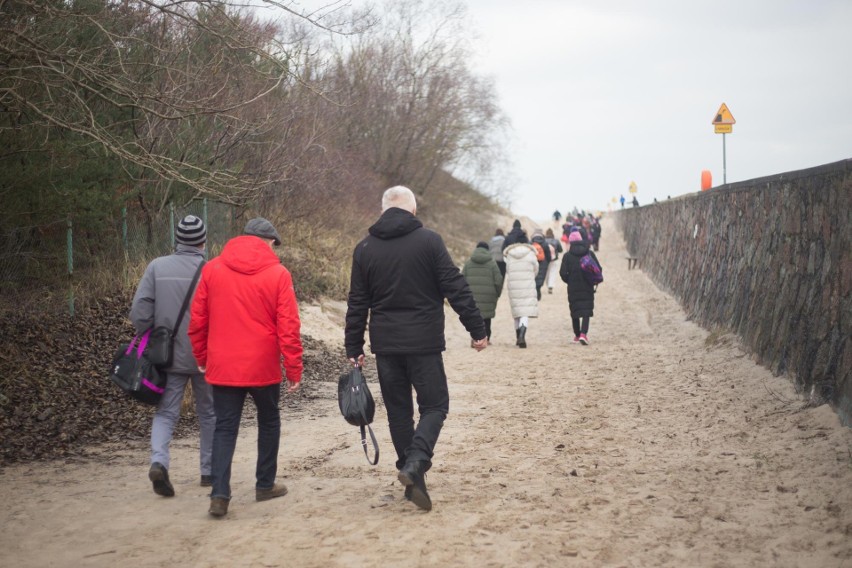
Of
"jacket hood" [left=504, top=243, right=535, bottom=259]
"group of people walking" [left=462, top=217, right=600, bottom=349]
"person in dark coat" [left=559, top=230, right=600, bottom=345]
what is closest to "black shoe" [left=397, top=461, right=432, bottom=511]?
"group of people walking" [left=462, top=217, right=600, bottom=349]

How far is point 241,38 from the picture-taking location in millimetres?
10336

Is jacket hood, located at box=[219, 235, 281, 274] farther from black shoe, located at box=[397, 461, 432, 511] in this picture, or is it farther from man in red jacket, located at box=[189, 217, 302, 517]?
black shoe, located at box=[397, 461, 432, 511]

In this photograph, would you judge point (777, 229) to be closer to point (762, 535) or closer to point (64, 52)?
point (762, 535)

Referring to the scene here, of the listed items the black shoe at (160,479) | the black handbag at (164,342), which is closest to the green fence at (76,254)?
the black handbag at (164,342)

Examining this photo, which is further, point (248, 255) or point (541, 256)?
point (541, 256)

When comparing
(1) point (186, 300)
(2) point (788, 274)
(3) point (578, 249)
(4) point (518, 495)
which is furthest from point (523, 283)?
(1) point (186, 300)

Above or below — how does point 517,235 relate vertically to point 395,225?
above

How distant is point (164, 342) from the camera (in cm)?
677

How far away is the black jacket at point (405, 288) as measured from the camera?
6.31 m

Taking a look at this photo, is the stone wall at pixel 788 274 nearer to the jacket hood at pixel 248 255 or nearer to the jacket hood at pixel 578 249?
the jacket hood at pixel 578 249

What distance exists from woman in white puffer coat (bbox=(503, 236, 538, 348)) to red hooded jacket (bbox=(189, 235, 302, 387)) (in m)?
10.1

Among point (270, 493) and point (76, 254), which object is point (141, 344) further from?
point (76, 254)

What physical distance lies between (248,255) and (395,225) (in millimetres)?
985

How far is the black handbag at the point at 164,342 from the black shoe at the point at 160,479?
0.69 m
